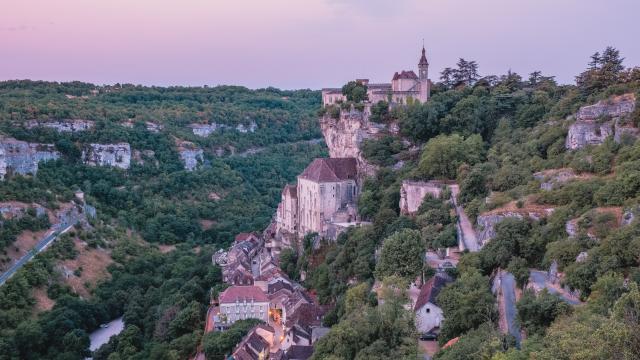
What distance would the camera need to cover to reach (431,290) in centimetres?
3083

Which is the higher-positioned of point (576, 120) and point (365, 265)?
point (576, 120)

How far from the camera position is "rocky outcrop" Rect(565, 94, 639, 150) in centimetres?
3653

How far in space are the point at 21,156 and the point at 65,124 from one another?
1488 centimetres

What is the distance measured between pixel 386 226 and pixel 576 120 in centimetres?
1314

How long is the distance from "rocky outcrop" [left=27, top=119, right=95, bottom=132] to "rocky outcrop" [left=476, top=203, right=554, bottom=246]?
217 ft

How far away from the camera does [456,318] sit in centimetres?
2772

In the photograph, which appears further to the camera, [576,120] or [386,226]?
[386,226]

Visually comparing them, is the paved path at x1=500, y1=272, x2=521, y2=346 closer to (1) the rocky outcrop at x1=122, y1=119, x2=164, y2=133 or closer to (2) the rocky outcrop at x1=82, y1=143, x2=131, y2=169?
(2) the rocky outcrop at x1=82, y1=143, x2=131, y2=169

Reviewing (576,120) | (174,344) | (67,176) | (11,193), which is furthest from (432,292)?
(67,176)

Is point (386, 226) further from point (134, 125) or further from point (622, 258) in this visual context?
point (134, 125)

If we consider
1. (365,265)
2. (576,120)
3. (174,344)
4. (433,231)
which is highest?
(576,120)

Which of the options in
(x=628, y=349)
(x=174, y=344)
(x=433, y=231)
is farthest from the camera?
(x=174, y=344)

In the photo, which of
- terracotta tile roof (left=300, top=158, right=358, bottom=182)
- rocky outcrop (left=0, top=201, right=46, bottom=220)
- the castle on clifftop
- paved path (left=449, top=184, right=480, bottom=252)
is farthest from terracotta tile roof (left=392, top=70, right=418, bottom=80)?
rocky outcrop (left=0, top=201, right=46, bottom=220)

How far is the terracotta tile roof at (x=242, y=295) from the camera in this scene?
43.7 meters
